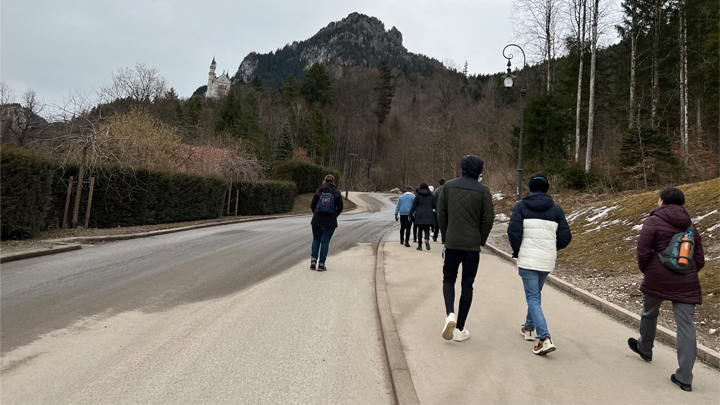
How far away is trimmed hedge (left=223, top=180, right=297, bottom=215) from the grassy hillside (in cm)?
1935

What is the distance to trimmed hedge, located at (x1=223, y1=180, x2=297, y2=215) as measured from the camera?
83.6ft

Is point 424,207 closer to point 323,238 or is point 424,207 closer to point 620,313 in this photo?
point 323,238

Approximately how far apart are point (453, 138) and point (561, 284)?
43070 mm

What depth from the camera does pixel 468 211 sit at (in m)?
4.36

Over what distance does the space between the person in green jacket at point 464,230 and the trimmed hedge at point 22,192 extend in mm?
10048

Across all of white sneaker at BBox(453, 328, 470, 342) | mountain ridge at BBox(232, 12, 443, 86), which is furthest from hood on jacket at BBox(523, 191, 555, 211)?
mountain ridge at BBox(232, 12, 443, 86)

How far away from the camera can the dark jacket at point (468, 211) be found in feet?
14.2

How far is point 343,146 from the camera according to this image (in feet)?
269

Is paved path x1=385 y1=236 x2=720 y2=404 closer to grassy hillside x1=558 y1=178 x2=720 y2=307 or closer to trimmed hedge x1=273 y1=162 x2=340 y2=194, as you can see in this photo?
grassy hillside x1=558 y1=178 x2=720 y2=307

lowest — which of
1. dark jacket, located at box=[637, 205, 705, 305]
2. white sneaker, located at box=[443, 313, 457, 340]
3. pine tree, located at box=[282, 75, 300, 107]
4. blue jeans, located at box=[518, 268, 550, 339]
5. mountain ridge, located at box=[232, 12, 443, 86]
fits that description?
white sneaker, located at box=[443, 313, 457, 340]

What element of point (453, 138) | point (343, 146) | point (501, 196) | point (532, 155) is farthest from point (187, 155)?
point (343, 146)

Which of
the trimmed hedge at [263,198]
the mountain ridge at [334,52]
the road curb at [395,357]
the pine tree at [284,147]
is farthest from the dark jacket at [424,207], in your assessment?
the mountain ridge at [334,52]

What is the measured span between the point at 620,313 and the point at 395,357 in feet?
12.4

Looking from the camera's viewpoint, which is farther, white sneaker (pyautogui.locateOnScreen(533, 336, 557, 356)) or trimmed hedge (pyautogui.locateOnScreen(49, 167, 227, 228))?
trimmed hedge (pyautogui.locateOnScreen(49, 167, 227, 228))
